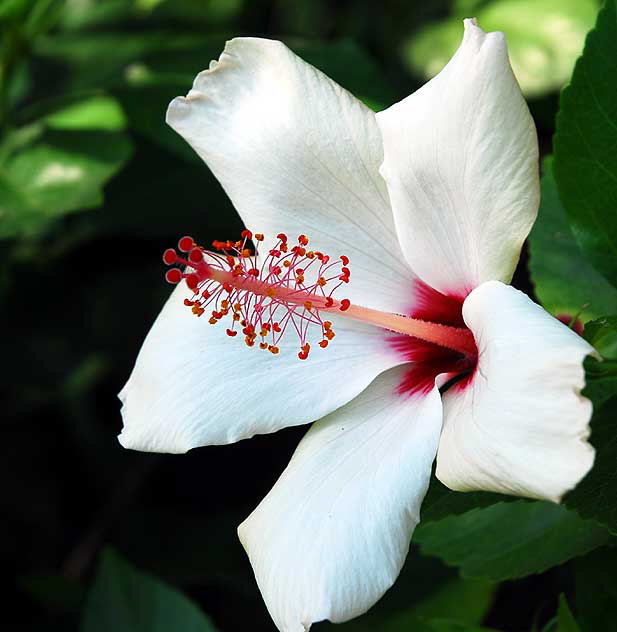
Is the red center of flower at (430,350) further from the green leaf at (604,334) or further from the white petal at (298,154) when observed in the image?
the green leaf at (604,334)

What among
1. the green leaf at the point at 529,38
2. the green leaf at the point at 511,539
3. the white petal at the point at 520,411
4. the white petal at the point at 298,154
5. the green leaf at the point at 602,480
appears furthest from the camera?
the green leaf at the point at 529,38

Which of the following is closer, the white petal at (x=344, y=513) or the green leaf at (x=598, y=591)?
the white petal at (x=344, y=513)

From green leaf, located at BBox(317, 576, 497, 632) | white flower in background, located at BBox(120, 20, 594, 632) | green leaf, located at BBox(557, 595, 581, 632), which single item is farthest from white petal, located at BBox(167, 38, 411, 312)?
green leaf, located at BBox(317, 576, 497, 632)

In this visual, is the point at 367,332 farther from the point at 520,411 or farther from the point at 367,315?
the point at 520,411

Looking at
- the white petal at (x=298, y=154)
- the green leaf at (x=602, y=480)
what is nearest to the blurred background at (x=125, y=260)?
the white petal at (x=298, y=154)

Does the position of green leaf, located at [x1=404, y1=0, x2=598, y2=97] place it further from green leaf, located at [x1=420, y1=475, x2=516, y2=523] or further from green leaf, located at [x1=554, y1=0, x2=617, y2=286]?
green leaf, located at [x1=420, y1=475, x2=516, y2=523]

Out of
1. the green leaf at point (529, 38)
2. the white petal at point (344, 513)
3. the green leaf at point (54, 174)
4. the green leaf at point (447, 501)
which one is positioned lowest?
the green leaf at point (447, 501)

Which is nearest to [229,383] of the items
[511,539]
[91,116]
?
[511,539]

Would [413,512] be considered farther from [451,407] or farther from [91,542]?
[91,542]
